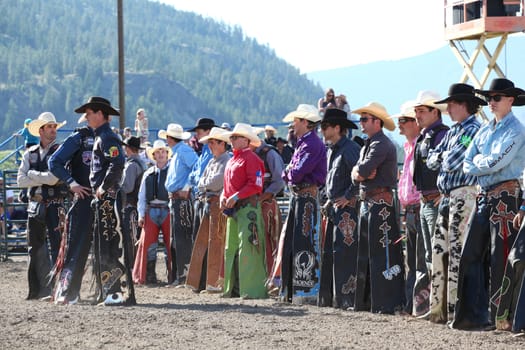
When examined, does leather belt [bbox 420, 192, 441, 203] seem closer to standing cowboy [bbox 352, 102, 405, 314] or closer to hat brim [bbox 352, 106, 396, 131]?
standing cowboy [bbox 352, 102, 405, 314]

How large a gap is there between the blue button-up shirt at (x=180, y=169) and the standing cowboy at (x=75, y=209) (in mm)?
3143

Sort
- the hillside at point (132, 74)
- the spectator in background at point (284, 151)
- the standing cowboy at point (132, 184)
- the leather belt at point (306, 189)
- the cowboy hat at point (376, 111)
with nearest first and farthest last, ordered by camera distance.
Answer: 1. the cowboy hat at point (376, 111)
2. the leather belt at point (306, 189)
3. the standing cowboy at point (132, 184)
4. the spectator in background at point (284, 151)
5. the hillside at point (132, 74)

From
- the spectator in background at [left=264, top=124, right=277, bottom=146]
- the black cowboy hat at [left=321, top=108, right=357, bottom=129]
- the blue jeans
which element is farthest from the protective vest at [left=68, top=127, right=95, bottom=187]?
the spectator in background at [left=264, top=124, right=277, bottom=146]

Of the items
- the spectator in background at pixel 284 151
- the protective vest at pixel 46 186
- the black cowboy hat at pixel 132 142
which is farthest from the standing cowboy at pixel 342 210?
the spectator in background at pixel 284 151

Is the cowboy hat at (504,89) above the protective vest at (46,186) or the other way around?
above

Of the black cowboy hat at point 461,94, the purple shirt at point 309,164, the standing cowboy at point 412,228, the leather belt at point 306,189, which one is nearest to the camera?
the black cowboy hat at point 461,94

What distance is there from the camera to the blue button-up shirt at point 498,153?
909 centimetres

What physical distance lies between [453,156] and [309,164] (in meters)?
2.77

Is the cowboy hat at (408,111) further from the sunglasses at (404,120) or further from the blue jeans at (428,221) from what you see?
the blue jeans at (428,221)

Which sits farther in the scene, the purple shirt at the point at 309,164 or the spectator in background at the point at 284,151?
the spectator in background at the point at 284,151

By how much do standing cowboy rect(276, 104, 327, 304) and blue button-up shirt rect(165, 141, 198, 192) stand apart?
2.94 metres

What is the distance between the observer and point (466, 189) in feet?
31.7

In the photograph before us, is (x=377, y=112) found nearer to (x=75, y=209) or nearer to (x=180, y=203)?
(x=75, y=209)

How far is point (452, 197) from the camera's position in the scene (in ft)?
32.0
